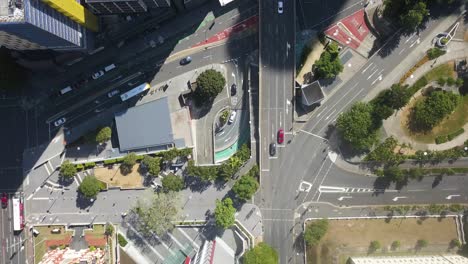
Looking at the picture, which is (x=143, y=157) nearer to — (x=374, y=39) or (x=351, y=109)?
(x=351, y=109)

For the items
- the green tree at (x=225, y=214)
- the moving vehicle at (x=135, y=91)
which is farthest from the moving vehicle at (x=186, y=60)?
the green tree at (x=225, y=214)

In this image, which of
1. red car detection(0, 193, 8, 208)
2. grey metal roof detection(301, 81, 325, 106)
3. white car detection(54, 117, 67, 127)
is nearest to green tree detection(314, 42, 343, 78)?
grey metal roof detection(301, 81, 325, 106)

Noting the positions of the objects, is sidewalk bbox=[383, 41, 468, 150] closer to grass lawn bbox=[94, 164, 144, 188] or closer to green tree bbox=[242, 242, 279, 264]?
green tree bbox=[242, 242, 279, 264]

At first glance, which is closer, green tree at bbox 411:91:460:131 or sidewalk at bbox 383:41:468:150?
green tree at bbox 411:91:460:131

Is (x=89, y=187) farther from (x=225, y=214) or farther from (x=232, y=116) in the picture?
(x=232, y=116)

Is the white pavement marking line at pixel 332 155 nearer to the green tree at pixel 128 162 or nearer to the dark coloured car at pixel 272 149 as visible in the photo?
the dark coloured car at pixel 272 149

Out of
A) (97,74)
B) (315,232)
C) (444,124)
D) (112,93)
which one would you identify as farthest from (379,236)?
(97,74)
